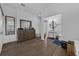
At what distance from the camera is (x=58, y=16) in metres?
1.54

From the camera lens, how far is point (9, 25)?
4.98 feet

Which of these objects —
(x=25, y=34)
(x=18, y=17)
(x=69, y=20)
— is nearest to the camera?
(x=69, y=20)

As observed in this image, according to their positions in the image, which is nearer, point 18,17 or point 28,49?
point 18,17

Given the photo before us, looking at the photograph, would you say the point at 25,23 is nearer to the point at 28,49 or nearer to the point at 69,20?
the point at 28,49

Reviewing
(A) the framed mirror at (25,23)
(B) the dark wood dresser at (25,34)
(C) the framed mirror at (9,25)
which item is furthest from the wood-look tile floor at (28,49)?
(A) the framed mirror at (25,23)

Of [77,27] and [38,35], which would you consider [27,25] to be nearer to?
[38,35]

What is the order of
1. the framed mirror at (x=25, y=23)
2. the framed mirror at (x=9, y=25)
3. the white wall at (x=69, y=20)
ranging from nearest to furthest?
the white wall at (x=69, y=20), the framed mirror at (x=9, y=25), the framed mirror at (x=25, y=23)

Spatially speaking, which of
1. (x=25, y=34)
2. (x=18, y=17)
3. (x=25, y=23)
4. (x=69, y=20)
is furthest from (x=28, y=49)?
(x=69, y=20)

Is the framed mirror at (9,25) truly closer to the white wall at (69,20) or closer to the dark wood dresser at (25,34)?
the dark wood dresser at (25,34)

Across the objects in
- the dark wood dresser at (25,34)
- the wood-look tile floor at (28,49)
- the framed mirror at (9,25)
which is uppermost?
the framed mirror at (9,25)

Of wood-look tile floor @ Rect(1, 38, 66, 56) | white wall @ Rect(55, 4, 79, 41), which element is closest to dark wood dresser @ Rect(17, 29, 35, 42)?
wood-look tile floor @ Rect(1, 38, 66, 56)

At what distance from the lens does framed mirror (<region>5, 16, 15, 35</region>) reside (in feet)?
4.85

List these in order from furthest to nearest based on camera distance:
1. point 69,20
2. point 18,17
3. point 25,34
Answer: point 25,34, point 18,17, point 69,20

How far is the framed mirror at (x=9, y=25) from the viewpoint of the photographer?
1480 mm
